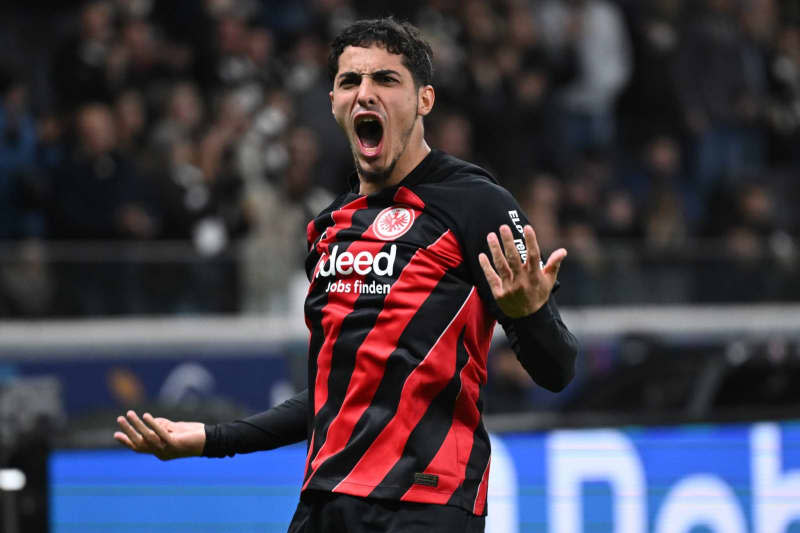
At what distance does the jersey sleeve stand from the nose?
13.9 inches

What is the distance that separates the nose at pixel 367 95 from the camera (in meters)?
3.73

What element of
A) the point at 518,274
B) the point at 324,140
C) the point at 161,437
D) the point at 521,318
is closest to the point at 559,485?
the point at 161,437

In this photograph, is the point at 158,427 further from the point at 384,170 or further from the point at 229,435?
the point at 384,170

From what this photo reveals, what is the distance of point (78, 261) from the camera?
9.41 metres

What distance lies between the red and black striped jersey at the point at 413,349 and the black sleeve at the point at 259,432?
0.25 metres

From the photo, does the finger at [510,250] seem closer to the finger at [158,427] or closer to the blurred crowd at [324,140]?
the finger at [158,427]

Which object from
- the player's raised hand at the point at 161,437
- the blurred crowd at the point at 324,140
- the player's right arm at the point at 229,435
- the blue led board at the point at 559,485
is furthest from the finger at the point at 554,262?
the blurred crowd at the point at 324,140

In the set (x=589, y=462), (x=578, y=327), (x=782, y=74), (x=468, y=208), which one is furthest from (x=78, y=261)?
(x=782, y=74)

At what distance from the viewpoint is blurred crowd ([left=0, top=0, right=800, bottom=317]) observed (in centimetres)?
986

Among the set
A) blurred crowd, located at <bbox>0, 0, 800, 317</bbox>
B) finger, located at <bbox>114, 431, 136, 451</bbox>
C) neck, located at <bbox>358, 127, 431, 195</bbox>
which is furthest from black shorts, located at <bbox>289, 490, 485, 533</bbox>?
blurred crowd, located at <bbox>0, 0, 800, 317</bbox>

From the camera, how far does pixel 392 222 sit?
12.2 feet

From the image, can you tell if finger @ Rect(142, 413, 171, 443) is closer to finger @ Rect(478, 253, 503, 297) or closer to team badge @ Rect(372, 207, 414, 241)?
team badge @ Rect(372, 207, 414, 241)

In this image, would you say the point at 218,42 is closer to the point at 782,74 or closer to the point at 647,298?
the point at 647,298

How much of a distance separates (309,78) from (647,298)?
323cm
